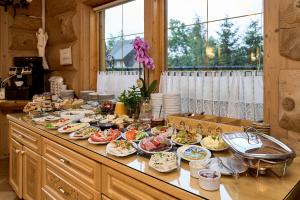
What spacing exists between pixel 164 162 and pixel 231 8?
1.25m

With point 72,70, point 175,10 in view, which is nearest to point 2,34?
point 72,70

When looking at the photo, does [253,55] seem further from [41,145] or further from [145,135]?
[41,145]

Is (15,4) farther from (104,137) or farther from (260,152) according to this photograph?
(260,152)

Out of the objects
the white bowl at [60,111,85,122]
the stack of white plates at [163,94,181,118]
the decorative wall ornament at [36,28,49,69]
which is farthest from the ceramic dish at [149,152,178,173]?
the decorative wall ornament at [36,28,49,69]

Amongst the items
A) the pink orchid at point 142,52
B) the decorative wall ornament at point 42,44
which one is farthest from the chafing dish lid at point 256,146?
the decorative wall ornament at point 42,44

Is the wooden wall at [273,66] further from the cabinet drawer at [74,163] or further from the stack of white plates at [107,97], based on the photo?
the stack of white plates at [107,97]

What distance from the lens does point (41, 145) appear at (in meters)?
1.87

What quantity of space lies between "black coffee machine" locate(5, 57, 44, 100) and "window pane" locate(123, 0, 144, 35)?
131 cm

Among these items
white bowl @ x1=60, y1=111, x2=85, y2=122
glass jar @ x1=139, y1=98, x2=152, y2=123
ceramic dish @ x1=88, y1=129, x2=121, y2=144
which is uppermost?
glass jar @ x1=139, y1=98, x2=152, y2=123

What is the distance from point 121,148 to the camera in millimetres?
1290

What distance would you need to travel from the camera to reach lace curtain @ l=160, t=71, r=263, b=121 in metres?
1.66

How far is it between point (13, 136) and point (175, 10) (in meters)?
1.82

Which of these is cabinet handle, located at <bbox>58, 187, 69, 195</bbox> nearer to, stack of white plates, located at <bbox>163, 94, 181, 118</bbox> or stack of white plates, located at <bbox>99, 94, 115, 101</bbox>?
stack of white plates, located at <bbox>163, 94, 181, 118</bbox>

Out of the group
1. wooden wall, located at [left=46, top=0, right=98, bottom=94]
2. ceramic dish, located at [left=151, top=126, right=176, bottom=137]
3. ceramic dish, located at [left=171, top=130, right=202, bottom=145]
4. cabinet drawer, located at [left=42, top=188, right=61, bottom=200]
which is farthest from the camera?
wooden wall, located at [left=46, top=0, right=98, bottom=94]
